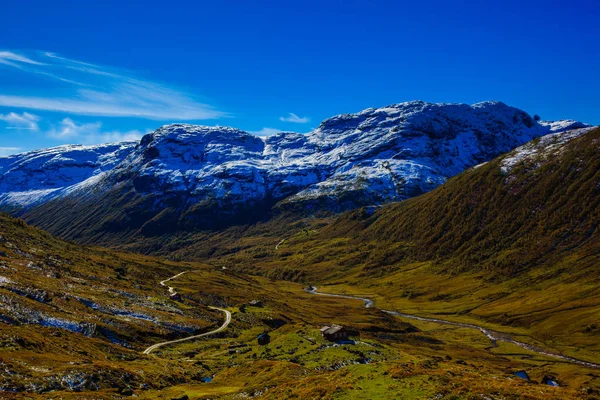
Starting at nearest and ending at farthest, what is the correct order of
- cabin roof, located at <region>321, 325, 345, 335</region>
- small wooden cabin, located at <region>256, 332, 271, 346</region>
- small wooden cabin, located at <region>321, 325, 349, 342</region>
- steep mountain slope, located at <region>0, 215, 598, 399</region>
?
steep mountain slope, located at <region>0, 215, 598, 399</region>, small wooden cabin, located at <region>321, 325, 349, 342</region>, cabin roof, located at <region>321, 325, 345, 335</region>, small wooden cabin, located at <region>256, 332, 271, 346</region>

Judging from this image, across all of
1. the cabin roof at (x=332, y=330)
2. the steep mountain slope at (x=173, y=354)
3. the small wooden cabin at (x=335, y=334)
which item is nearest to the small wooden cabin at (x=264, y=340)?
the steep mountain slope at (x=173, y=354)

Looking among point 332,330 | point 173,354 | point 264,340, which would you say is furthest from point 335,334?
point 173,354

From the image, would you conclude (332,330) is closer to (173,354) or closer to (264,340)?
(264,340)

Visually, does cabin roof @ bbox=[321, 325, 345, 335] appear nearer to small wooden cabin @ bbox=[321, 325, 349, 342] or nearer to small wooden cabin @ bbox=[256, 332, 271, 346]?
small wooden cabin @ bbox=[321, 325, 349, 342]

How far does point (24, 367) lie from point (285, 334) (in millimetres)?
53564

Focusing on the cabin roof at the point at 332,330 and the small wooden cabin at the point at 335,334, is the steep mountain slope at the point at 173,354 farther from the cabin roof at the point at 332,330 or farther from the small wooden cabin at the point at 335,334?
the small wooden cabin at the point at 335,334

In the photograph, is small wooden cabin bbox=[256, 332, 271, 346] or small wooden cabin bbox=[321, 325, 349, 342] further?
small wooden cabin bbox=[256, 332, 271, 346]

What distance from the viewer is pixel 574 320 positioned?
18125cm

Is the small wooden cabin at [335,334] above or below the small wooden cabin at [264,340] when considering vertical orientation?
above

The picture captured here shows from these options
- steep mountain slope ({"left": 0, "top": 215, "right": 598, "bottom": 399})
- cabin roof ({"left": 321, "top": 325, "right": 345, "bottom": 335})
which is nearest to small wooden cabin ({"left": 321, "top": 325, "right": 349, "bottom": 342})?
cabin roof ({"left": 321, "top": 325, "right": 345, "bottom": 335})

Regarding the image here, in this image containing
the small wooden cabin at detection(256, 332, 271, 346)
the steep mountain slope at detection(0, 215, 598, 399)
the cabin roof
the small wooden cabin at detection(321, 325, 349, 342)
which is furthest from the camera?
the small wooden cabin at detection(256, 332, 271, 346)

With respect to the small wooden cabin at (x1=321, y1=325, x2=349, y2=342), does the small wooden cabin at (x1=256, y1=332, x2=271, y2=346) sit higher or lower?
lower

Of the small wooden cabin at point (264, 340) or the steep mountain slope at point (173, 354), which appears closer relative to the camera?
the steep mountain slope at point (173, 354)

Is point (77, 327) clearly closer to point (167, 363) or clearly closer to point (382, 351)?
point (167, 363)
